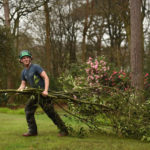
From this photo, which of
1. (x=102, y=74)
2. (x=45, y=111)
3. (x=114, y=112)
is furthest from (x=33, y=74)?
(x=102, y=74)

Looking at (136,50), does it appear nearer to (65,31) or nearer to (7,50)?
(7,50)

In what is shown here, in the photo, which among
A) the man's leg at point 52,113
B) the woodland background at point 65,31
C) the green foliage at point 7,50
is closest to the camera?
the man's leg at point 52,113

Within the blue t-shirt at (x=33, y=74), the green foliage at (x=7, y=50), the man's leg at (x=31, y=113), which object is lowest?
the man's leg at (x=31, y=113)

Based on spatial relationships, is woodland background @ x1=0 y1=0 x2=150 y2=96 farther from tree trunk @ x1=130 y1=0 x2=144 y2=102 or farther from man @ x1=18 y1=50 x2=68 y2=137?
man @ x1=18 y1=50 x2=68 y2=137

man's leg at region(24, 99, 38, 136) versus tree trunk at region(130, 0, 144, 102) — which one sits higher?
tree trunk at region(130, 0, 144, 102)

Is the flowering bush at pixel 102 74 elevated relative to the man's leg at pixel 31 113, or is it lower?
elevated

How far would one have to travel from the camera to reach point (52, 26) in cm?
2141

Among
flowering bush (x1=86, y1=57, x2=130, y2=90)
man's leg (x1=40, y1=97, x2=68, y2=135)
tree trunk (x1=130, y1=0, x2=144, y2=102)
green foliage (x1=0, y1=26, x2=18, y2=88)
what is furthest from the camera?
green foliage (x1=0, y1=26, x2=18, y2=88)

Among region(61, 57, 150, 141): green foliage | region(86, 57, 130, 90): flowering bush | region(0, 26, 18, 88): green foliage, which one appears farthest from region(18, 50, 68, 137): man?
region(0, 26, 18, 88): green foliage

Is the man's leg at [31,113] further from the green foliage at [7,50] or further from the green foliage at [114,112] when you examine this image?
the green foliage at [7,50]

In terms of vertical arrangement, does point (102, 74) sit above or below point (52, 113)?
above

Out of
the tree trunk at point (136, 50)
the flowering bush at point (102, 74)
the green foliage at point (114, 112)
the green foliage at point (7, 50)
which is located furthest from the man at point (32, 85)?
the green foliage at point (7, 50)

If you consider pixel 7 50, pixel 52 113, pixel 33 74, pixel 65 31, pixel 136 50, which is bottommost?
pixel 52 113

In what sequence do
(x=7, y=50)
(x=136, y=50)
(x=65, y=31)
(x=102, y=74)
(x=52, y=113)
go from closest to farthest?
1. (x=52, y=113)
2. (x=136, y=50)
3. (x=102, y=74)
4. (x=7, y=50)
5. (x=65, y=31)
